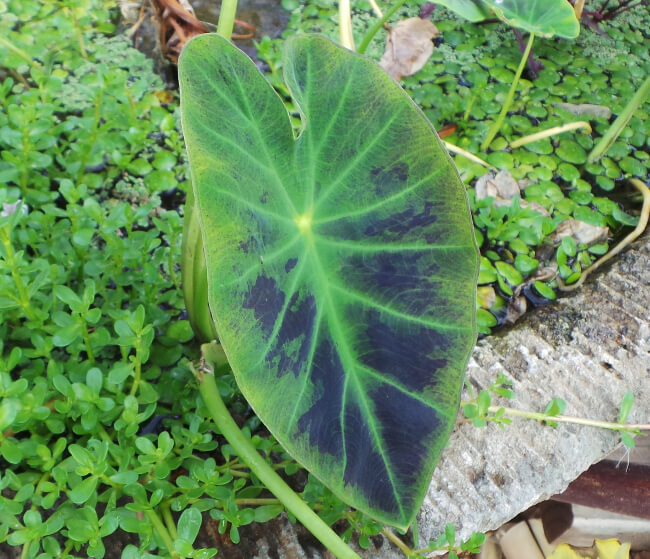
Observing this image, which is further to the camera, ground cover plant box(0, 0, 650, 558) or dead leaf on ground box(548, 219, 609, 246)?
dead leaf on ground box(548, 219, 609, 246)

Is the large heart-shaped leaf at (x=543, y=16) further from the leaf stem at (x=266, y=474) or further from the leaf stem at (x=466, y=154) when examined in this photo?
the leaf stem at (x=266, y=474)

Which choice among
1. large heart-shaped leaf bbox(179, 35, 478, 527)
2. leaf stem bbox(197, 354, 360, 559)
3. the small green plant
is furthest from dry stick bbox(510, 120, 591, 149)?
leaf stem bbox(197, 354, 360, 559)

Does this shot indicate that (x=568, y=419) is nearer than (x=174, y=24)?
Yes

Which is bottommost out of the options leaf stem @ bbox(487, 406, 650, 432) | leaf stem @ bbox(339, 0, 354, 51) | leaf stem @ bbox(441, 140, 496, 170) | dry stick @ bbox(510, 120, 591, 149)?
leaf stem @ bbox(487, 406, 650, 432)

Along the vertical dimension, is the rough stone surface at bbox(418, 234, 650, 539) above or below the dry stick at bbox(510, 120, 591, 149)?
below

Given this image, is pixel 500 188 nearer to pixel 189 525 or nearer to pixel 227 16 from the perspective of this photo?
pixel 227 16

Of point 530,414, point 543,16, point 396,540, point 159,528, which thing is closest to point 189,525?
point 159,528

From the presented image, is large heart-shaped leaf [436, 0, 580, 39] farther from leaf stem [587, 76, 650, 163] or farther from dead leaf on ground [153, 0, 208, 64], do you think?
dead leaf on ground [153, 0, 208, 64]

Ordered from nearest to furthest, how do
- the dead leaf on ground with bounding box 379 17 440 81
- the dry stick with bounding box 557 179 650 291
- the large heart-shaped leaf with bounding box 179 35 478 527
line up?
the large heart-shaped leaf with bounding box 179 35 478 527, the dry stick with bounding box 557 179 650 291, the dead leaf on ground with bounding box 379 17 440 81
